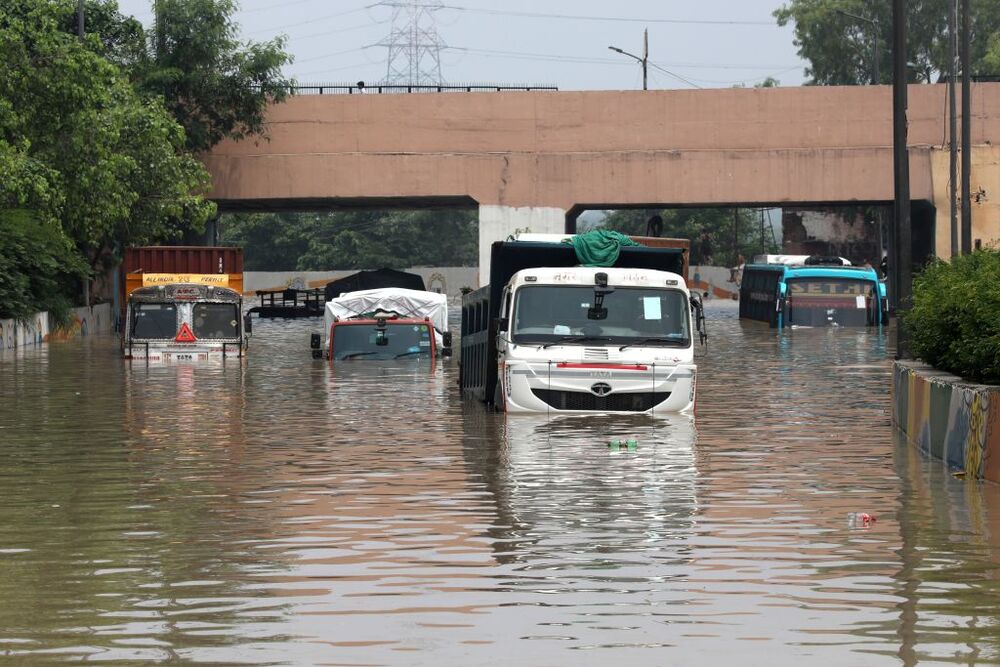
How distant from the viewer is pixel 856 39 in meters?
114

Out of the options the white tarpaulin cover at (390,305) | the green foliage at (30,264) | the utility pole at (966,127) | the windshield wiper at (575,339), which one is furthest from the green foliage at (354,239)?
the windshield wiper at (575,339)

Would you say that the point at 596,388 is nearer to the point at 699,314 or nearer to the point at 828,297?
the point at 699,314

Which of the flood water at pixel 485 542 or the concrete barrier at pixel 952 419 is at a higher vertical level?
the concrete barrier at pixel 952 419

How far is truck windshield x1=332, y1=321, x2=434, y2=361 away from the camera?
126 feet

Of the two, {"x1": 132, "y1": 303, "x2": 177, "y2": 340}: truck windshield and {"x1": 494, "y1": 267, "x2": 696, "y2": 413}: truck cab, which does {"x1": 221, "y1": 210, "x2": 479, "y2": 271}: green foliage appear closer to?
{"x1": 132, "y1": 303, "x2": 177, "y2": 340}: truck windshield

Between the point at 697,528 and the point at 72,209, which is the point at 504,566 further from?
the point at 72,209

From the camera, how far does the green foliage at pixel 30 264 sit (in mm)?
48500

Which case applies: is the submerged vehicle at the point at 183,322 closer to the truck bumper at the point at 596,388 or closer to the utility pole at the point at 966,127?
the truck bumper at the point at 596,388

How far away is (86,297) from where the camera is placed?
6194cm

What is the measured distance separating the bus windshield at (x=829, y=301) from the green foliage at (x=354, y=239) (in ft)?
228

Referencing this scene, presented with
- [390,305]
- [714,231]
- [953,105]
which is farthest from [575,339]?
[714,231]

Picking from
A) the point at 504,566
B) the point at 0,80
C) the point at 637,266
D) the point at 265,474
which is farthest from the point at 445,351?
the point at 504,566

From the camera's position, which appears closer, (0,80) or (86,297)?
(0,80)

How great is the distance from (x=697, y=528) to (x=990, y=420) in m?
3.48
